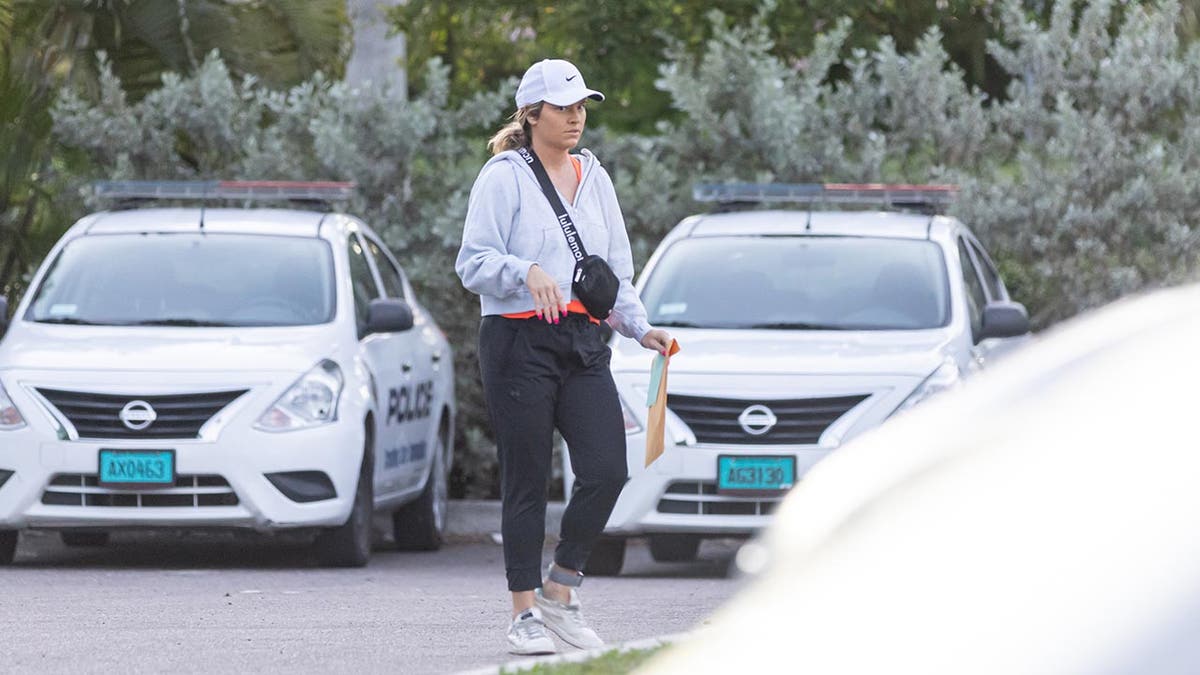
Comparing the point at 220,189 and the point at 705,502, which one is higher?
the point at 220,189

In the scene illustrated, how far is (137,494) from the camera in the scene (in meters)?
9.57

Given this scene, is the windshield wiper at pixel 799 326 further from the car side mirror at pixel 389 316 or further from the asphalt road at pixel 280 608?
the car side mirror at pixel 389 316

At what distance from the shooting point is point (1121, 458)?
6.64ft

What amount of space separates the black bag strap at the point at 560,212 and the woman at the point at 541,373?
0.02 m

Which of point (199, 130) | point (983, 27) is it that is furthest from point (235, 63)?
point (983, 27)

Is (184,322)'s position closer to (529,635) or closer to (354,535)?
(354,535)

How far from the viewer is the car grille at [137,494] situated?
952 centimetres

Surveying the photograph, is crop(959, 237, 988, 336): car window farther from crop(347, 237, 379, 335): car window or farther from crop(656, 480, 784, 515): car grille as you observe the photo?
crop(347, 237, 379, 335): car window

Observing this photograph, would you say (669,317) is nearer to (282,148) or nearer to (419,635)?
(419,635)

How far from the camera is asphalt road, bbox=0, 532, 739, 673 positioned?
6.82m

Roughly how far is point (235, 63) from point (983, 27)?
5358 mm

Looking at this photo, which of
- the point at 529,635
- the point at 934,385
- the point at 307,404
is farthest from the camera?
the point at 307,404

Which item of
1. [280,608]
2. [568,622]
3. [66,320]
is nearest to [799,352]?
[280,608]

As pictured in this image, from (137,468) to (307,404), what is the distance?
0.81m
